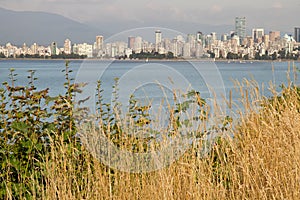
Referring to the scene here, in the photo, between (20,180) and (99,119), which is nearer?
(20,180)

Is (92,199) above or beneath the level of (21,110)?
beneath

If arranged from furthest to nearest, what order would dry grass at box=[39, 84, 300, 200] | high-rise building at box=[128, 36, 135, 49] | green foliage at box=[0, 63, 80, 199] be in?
high-rise building at box=[128, 36, 135, 49] → green foliage at box=[0, 63, 80, 199] → dry grass at box=[39, 84, 300, 200]

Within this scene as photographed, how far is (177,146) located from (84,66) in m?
1.36

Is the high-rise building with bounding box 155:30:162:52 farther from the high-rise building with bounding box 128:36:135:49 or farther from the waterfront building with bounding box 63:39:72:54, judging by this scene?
the waterfront building with bounding box 63:39:72:54

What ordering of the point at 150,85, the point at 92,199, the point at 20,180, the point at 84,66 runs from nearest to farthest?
1. the point at 92,199
2. the point at 20,180
3. the point at 84,66
4. the point at 150,85

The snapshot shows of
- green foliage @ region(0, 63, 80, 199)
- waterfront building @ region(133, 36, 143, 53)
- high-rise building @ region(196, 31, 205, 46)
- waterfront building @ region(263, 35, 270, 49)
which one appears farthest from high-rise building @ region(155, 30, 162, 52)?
waterfront building @ region(263, 35, 270, 49)

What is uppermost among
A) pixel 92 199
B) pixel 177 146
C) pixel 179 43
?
pixel 179 43

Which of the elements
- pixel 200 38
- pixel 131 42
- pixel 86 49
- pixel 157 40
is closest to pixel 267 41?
pixel 200 38

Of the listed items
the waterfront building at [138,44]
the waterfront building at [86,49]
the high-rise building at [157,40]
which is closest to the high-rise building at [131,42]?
the waterfront building at [138,44]

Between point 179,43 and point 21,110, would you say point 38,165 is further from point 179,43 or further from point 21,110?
point 179,43

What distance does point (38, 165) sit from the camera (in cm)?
464

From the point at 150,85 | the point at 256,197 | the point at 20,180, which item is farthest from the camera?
the point at 150,85

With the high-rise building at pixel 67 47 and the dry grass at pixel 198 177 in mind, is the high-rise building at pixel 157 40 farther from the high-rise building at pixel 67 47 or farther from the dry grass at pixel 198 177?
the high-rise building at pixel 67 47

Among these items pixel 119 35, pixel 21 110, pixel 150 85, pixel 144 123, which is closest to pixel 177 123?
pixel 144 123
